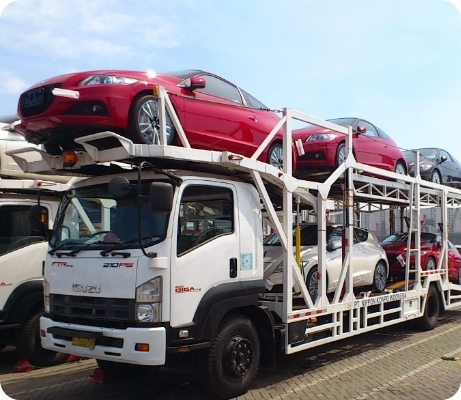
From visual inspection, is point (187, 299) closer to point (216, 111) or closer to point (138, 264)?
point (138, 264)

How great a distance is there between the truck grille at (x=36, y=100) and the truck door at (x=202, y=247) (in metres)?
1.62

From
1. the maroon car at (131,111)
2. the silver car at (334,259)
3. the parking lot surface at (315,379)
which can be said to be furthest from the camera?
the silver car at (334,259)

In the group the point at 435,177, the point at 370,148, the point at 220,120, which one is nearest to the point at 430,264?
the point at 435,177

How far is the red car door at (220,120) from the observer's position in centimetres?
576

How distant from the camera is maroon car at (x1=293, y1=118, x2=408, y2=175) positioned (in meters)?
7.70

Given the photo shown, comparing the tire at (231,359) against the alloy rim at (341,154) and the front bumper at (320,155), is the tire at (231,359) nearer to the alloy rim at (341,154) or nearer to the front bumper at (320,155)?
the front bumper at (320,155)

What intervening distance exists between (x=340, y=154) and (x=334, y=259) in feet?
5.37

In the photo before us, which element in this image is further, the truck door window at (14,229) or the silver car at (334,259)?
the truck door window at (14,229)

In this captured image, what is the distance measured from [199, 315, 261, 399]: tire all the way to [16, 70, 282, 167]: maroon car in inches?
81.0

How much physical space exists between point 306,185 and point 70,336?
323 centimetres

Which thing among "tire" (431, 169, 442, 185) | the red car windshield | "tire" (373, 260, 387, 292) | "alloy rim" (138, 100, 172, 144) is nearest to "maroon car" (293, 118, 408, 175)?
the red car windshield

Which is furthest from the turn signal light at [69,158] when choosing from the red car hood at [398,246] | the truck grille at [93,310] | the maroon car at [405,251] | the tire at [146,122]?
the red car hood at [398,246]

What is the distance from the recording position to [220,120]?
6074mm

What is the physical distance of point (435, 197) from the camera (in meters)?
10.3
